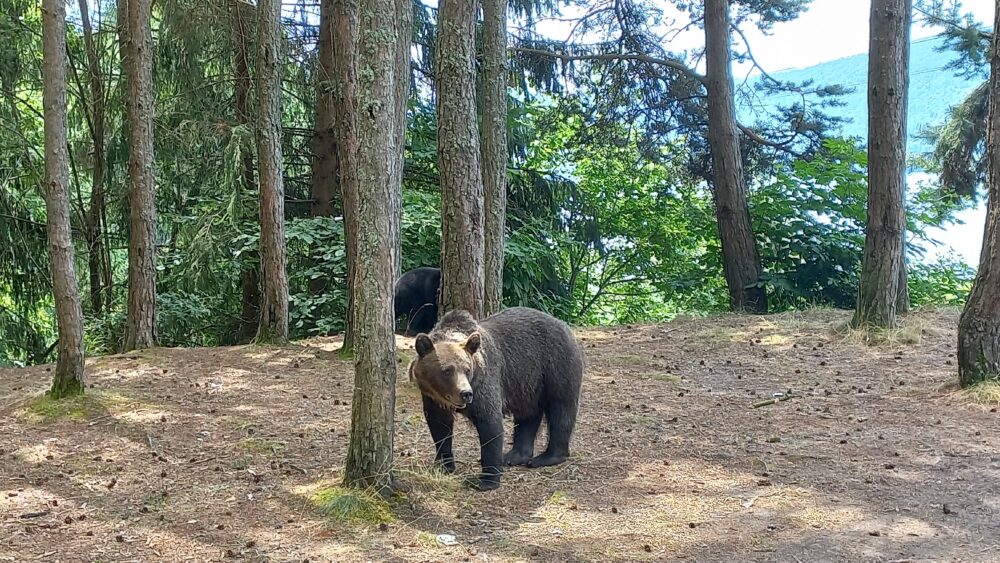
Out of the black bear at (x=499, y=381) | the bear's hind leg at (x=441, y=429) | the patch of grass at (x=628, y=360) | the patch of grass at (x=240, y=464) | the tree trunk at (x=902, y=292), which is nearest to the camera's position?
the black bear at (x=499, y=381)

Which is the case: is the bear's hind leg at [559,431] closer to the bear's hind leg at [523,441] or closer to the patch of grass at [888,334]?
the bear's hind leg at [523,441]

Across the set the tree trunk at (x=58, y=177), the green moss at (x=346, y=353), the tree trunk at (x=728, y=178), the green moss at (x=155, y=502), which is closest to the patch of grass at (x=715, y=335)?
the tree trunk at (x=728, y=178)

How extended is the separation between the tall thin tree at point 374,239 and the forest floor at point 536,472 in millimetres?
492

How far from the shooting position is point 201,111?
13352 millimetres

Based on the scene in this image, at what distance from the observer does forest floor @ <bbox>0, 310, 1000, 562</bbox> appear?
4.75 meters

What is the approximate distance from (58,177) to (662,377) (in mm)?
6377

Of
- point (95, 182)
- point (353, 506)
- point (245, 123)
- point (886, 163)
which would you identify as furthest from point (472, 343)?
point (95, 182)

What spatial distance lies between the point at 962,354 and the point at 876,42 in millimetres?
5069

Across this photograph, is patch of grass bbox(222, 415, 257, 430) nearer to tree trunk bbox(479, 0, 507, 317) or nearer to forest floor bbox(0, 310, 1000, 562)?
forest floor bbox(0, 310, 1000, 562)

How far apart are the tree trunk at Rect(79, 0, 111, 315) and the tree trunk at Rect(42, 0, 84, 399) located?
29.0 feet

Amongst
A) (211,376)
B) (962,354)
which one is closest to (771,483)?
(962,354)

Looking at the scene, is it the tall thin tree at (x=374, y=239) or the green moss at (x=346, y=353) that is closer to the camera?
the tall thin tree at (x=374, y=239)

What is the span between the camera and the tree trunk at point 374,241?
16.9 ft

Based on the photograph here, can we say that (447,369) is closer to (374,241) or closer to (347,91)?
(374,241)
